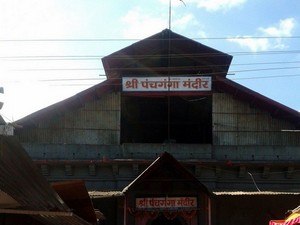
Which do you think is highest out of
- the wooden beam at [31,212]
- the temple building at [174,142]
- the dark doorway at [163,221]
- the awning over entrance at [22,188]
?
the temple building at [174,142]

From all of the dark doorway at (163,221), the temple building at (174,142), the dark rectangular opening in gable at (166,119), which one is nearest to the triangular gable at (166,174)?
the temple building at (174,142)

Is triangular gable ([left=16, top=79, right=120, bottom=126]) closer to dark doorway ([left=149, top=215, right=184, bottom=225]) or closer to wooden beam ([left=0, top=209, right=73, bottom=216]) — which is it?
dark doorway ([left=149, top=215, right=184, bottom=225])

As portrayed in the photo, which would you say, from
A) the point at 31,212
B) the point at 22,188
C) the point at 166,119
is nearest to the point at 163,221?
the point at 166,119

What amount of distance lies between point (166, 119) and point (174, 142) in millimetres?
3266

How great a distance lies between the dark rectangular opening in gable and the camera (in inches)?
952

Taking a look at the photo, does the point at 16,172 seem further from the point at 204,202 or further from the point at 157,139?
the point at 157,139

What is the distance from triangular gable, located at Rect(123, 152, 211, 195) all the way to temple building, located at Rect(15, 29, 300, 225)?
65 cm

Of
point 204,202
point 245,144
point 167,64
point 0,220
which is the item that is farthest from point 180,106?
point 0,220

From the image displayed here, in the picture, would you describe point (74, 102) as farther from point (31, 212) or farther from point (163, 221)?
point (31, 212)

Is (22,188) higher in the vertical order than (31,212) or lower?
higher

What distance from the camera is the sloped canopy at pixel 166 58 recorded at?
23.4 metres

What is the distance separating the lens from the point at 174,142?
75.9ft

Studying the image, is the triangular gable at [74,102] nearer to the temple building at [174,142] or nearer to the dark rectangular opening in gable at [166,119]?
the temple building at [174,142]

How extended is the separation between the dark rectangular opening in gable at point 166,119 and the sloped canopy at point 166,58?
1.21m
